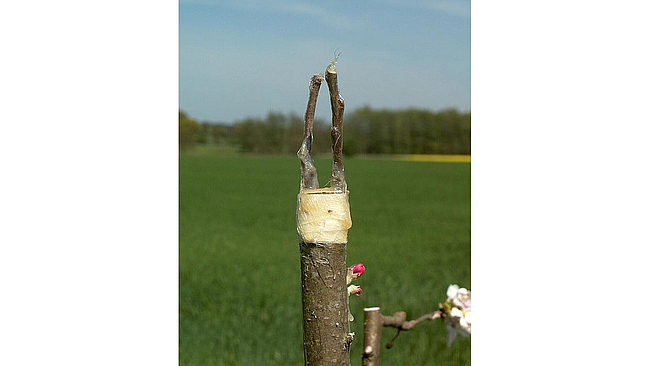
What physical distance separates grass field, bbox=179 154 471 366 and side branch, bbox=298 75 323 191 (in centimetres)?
148

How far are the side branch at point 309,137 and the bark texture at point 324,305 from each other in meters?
0.07

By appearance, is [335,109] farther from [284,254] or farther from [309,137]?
[284,254]

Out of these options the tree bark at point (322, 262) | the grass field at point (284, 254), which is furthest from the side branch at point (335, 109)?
the grass field at point (284, 254)

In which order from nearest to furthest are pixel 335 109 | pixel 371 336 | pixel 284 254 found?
pixel 335 109 → pixel 371 336 → pixel 284 254

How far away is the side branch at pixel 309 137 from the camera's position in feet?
1.87

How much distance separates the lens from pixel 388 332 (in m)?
2.33

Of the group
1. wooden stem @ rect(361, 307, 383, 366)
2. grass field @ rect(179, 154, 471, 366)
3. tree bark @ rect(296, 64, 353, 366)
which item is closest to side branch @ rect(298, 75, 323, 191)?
tree bark @ rect(296, 64, 353, 366)

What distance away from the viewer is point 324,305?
1.88 feet

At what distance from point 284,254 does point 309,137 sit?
249cm

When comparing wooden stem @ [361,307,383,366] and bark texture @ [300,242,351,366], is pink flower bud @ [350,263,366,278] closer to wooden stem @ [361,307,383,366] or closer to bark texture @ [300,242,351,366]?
bark texture @ [300,242,351,366]

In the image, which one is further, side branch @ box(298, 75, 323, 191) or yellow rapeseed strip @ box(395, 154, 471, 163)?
yellow rapeseed strip @ box(395, 154, 471, 163)

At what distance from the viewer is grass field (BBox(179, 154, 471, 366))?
84.4 inches

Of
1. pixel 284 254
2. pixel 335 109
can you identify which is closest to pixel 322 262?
pixel 335 109

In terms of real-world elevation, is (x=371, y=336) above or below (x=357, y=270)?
below
